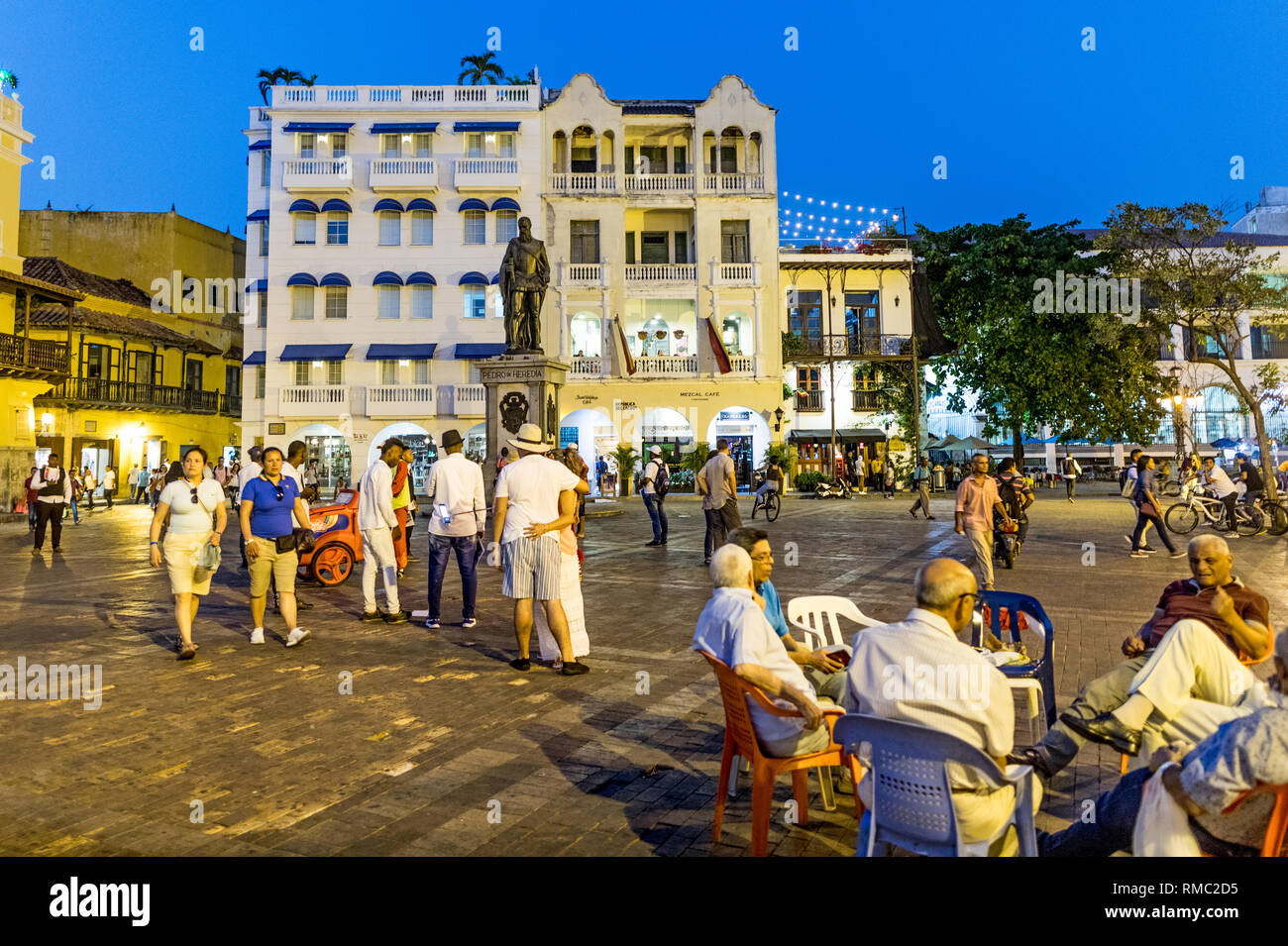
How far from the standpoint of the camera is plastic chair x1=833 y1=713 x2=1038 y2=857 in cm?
247

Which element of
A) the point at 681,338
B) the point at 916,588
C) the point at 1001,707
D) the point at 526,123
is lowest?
the point at 1001,707

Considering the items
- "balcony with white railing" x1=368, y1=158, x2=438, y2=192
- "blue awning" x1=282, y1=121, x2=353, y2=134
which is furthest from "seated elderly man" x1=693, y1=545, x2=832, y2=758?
"blue awning" x1=282, y1=121, x2=353, y2=134

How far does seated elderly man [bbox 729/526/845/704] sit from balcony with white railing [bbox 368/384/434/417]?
104 ft

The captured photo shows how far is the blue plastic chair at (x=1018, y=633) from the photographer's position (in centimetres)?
419

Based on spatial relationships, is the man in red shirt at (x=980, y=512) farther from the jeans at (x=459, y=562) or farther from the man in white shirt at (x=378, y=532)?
the man in white shirt at (x=378, y=532)

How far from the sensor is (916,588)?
287cm

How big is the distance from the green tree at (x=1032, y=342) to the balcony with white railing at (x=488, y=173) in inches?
733

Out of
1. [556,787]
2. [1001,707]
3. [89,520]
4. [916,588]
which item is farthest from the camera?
[89,520]

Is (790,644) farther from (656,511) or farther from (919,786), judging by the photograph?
(656,511)

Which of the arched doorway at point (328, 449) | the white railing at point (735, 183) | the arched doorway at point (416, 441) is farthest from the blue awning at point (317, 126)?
the white railing at point (735, 183)

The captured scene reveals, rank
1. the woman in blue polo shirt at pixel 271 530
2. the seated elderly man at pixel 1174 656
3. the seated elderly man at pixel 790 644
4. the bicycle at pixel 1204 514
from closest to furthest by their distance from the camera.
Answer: the seated elderly man at pixel 1174 656 → the seated elderly man at pixel 790 644 → the woman in blue polo shirt at pixel 271 530 → the bicycle at pixel 1204 514

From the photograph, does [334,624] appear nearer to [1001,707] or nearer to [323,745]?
[323,745]
